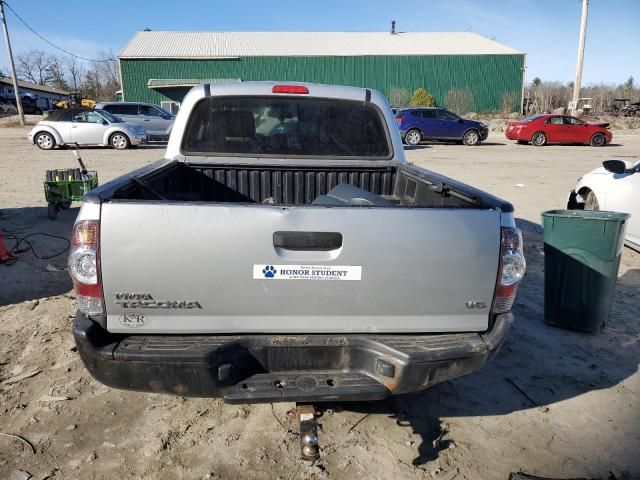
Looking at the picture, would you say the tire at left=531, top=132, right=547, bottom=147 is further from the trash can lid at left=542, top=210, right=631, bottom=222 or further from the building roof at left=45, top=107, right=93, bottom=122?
the trash can lid at left=542, top=210, right=631, bottom=222

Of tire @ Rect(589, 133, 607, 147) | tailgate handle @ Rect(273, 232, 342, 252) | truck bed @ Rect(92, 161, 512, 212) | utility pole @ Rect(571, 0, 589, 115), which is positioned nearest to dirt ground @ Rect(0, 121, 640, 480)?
tailgate handle @ Rect(273, 232, 342, 252)

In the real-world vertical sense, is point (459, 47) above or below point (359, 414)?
above

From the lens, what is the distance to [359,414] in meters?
2.98

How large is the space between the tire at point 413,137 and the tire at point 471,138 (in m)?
2.36

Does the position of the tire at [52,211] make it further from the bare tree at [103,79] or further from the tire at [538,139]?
the bare tree at [103,79]

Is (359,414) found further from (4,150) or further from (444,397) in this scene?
(4,150)

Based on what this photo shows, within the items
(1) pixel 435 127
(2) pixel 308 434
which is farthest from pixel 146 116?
(2) pixel 308 434

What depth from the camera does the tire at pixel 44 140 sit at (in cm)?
1739

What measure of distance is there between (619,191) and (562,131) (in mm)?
18615

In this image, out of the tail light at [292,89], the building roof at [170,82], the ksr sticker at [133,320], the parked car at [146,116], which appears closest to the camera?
the ksr sticker at [133,320]

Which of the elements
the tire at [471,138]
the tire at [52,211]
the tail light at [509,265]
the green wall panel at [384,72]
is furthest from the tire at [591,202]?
the green wall panel at [384,72]

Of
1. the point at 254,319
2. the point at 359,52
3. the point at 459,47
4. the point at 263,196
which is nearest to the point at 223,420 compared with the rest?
the point at 254,319

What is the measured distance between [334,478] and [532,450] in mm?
1173

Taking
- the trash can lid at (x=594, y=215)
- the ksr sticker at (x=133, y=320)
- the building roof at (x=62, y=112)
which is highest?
the building roof at (x=62, y=112)
